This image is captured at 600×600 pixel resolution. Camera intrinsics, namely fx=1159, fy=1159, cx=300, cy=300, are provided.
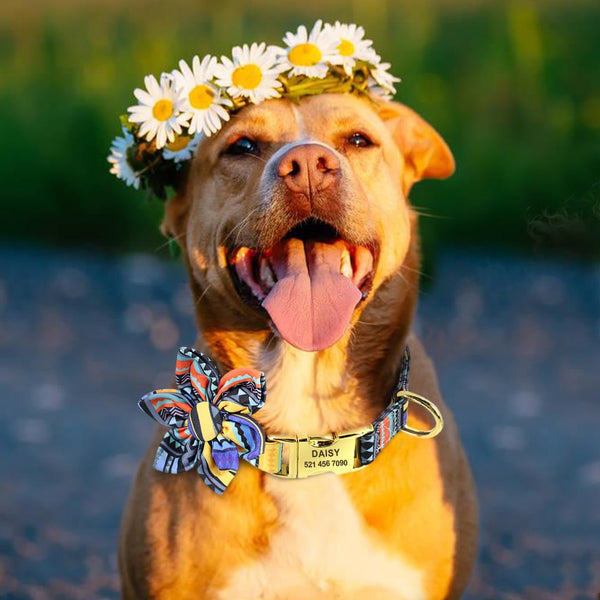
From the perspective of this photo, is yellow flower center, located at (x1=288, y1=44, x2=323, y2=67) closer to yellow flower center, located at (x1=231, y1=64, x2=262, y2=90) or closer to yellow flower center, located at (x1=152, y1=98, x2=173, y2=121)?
yellow flower center, located at (x1=231, y1=64, x2=262, y2=90)

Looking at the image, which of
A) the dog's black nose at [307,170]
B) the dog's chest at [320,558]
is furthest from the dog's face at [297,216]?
the dog's chest at [320,558]

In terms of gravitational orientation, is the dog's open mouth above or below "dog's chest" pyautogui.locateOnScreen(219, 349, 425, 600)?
above

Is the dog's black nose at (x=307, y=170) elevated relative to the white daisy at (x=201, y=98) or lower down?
lower down

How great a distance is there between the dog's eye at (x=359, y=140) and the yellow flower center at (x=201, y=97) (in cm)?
46

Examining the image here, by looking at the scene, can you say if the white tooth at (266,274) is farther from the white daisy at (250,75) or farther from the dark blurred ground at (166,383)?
the dark blurred ground at (166,383)

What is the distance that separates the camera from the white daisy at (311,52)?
11.8 feet

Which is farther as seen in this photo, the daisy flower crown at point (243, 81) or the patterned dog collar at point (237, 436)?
the daisy flower crown at point (243, 81)

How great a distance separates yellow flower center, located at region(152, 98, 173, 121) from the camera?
11.9ft

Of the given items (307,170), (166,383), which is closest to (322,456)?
(307,170)

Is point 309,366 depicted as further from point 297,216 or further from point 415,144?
point 415,144

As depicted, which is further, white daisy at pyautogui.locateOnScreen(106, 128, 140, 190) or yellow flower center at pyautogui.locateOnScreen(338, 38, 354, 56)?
white daisy at pyautogui.locateOnScreen(106, 128, 140, 190)

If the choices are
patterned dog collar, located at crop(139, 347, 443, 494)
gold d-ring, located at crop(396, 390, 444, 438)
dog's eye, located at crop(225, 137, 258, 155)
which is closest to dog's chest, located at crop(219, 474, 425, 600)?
patterned dog collar, located at crop(139, 347, 443, 494)

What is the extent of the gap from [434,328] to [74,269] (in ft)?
12.4

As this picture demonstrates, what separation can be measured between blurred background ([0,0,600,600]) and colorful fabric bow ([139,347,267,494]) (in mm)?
2013
